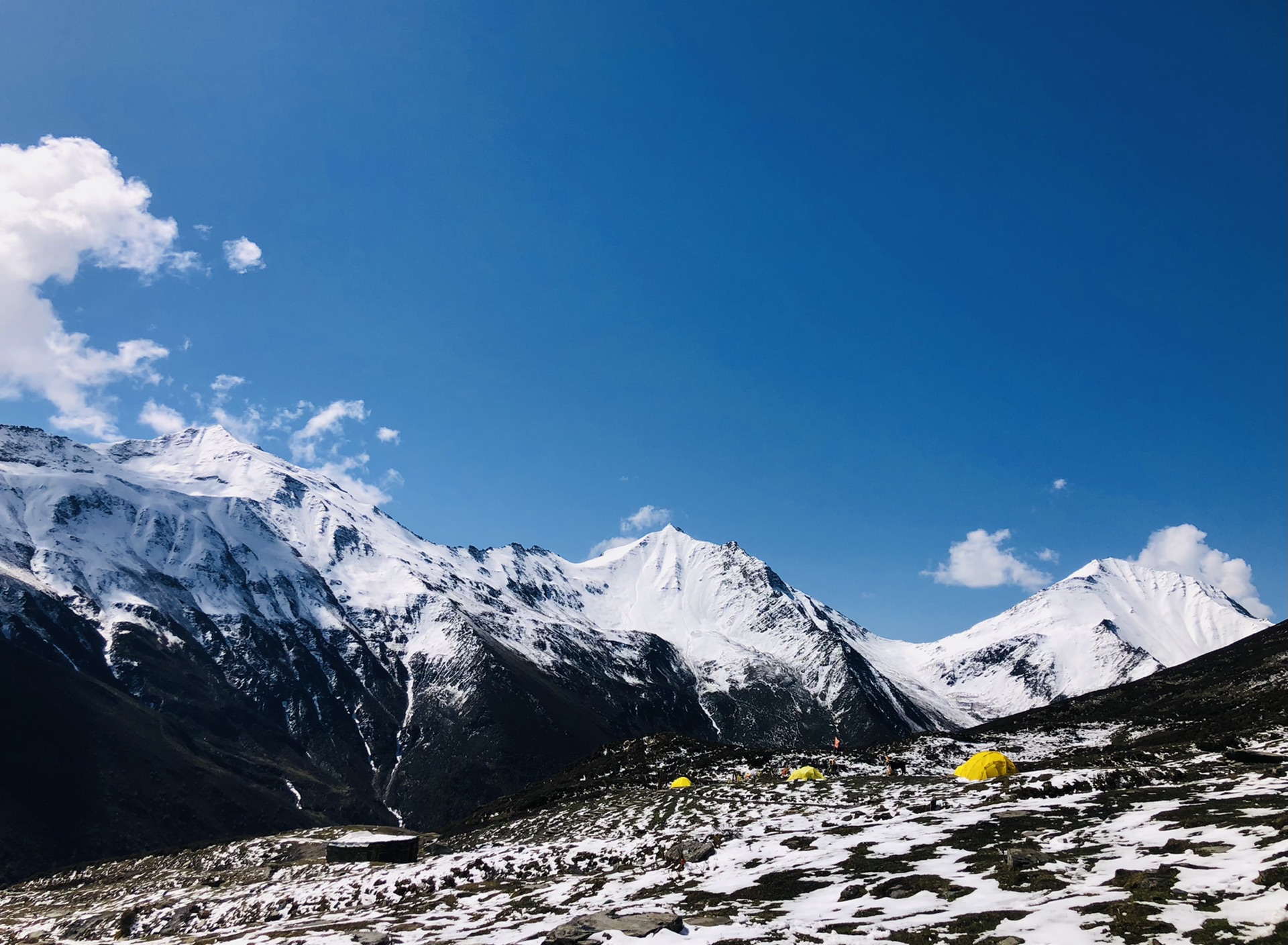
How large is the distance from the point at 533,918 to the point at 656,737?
5572cm

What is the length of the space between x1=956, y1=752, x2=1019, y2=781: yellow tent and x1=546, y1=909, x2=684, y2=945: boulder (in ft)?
99.0

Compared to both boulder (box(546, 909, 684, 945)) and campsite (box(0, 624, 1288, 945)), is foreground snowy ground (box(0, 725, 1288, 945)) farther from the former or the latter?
boulder (box(546, 909, 684, 945))

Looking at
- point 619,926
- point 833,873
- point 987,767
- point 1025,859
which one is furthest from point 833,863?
point 987,767

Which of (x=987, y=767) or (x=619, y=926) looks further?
(x=987, y=767)

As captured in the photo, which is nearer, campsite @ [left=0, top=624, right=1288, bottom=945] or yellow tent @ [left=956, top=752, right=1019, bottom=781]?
campsite @ [left=0, top=624, right=1288, bottom=945]

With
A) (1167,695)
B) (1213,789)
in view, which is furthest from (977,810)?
(1167,695)

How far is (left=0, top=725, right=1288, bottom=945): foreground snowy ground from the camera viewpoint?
19031 mm

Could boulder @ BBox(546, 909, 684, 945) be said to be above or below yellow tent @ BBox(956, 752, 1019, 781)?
above

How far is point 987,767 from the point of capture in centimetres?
4659

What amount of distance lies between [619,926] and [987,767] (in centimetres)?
3244

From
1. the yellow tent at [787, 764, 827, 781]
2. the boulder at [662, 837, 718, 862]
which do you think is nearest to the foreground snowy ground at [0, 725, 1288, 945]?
the boulder at [662, 837, 718, 862]

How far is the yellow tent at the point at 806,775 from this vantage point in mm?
55625

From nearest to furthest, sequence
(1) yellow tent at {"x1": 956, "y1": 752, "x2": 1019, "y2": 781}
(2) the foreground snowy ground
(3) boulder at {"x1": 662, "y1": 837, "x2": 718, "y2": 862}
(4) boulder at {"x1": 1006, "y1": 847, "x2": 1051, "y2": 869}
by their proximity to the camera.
A: (2) the foreground snowy ground, (4) boulder at {"x1": 1006, "y1": 847, "x2": 1051, "y2": 869}, (3) boulder at {"x1": 662, "y1": 837, "x2": 718, "y2": 862}, (1) yellow tent at {"x1": 956, "y1": 752, "x2": 1019, "y2": 781}

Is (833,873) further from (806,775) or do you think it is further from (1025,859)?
(806,775)
